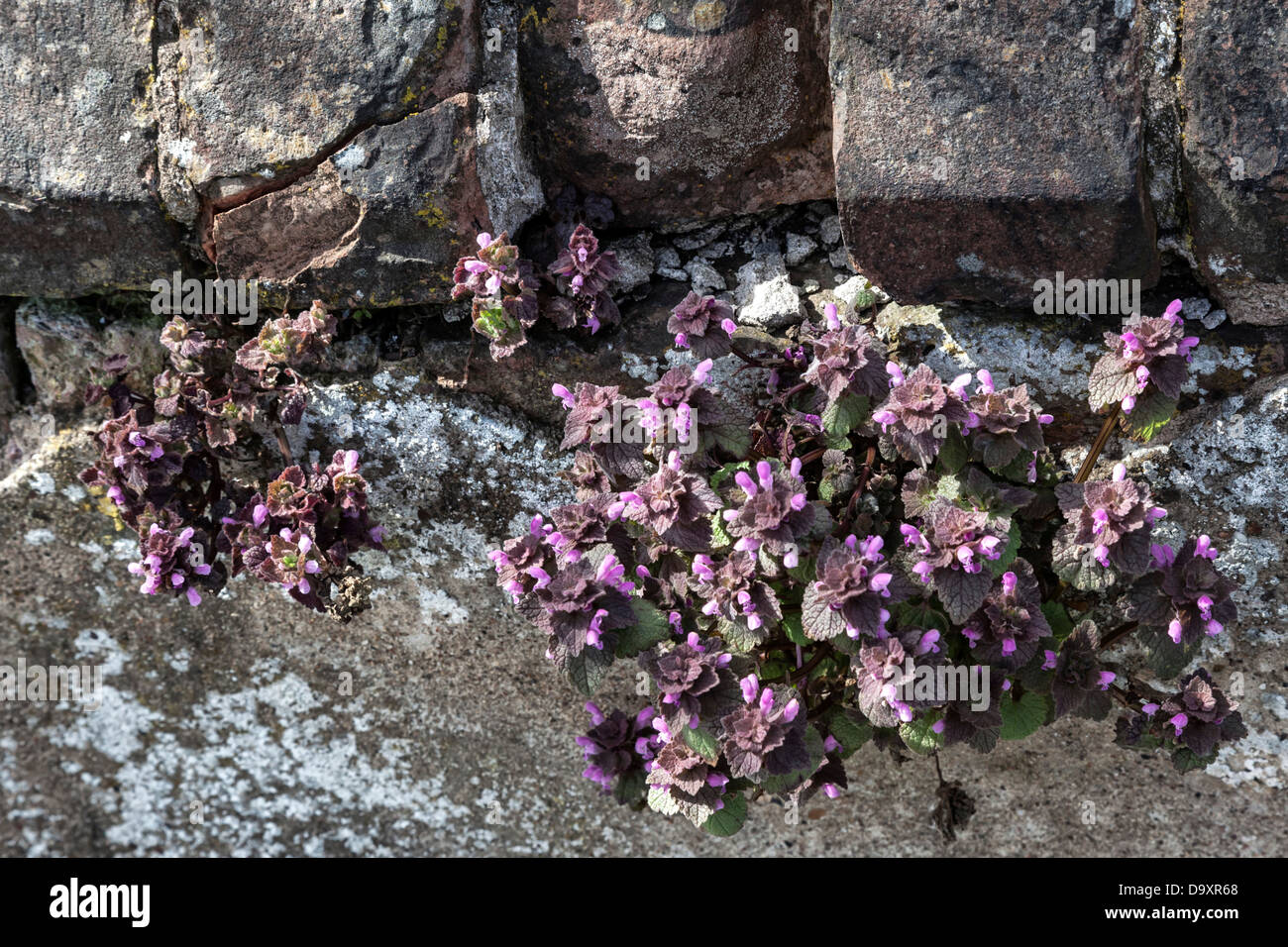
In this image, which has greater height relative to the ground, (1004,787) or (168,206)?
(168,206)

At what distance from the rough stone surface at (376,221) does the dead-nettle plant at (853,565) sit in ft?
1.08

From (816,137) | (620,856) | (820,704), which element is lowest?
(620,856)

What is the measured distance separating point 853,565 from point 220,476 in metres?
1.54

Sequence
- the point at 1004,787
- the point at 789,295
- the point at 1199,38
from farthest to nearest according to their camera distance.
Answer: the point at 1004,787
the point at 789,295
the point at 1199,38

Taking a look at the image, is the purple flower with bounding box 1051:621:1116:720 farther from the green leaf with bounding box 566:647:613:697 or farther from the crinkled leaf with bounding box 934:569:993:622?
the green leaf with bounding box 566:647:613:697

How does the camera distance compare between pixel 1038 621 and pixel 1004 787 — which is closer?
pixel 1038 621

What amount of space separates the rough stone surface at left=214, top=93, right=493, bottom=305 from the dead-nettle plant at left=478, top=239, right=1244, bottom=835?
0.33 metres

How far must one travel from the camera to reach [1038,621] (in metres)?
2.10

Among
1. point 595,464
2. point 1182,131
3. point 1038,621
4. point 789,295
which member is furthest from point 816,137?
point 1038,621

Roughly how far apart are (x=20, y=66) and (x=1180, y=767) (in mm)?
2994

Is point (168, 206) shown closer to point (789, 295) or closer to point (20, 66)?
point (20, 66)

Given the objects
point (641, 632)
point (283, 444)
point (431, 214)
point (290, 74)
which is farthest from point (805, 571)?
point (290, 74)

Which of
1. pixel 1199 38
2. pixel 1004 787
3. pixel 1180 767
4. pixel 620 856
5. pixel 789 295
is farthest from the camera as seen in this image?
pixel 620 856

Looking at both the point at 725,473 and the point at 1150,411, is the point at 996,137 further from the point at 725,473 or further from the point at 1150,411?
the point at 725,473
